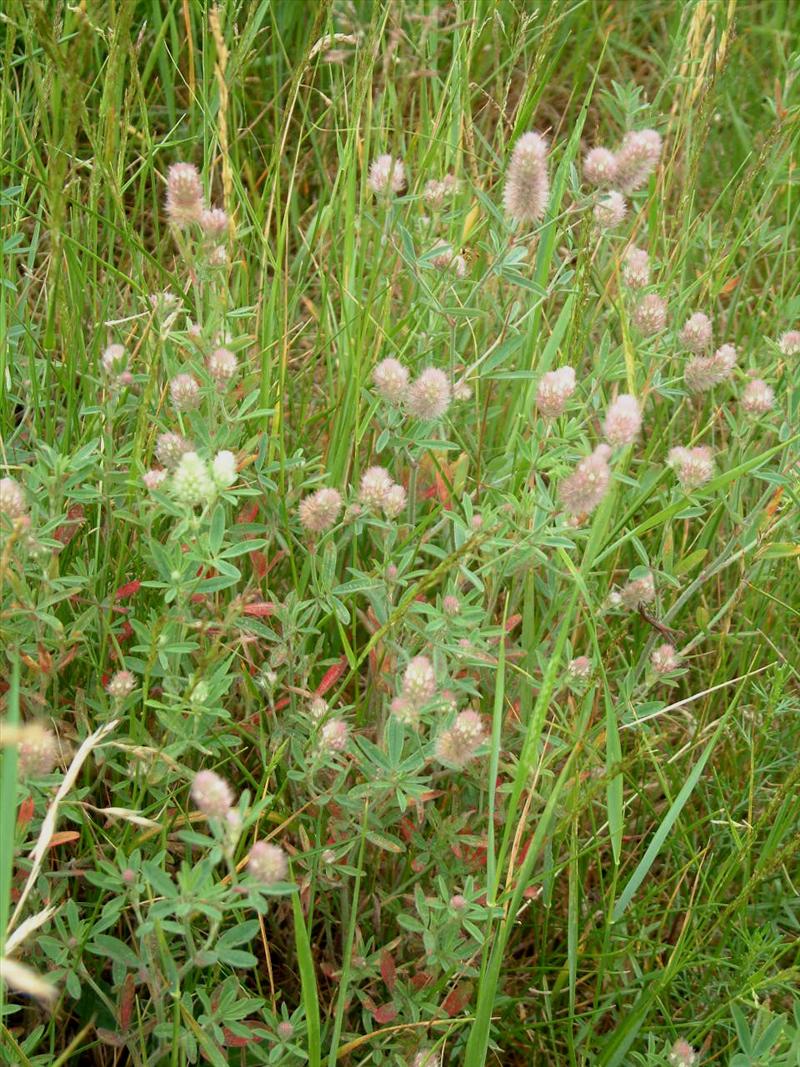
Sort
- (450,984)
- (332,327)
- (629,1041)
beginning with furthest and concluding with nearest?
(332,327), (450,984), (629,1041)

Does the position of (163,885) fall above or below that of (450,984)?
above

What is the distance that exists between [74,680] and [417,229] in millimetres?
1071

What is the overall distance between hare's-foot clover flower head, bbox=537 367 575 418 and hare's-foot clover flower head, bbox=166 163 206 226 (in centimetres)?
58

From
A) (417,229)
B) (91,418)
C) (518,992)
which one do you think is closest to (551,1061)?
(518,992)

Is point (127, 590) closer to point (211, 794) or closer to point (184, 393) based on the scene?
point (184, 393)

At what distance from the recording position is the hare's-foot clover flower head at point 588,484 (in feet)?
5.46

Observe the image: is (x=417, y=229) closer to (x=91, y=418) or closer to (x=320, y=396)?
(x=320, y=396)

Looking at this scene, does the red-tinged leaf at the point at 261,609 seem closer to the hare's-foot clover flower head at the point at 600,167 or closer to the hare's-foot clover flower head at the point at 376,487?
the hare's-foot clover flower head at the point at 376,487

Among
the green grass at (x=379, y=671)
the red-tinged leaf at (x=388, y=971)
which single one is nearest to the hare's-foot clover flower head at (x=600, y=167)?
the green grass at (x=379, y=671)

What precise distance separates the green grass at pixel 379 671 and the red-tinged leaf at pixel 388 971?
49 millimetres

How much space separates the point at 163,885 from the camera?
155cm

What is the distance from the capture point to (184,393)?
6.31ft

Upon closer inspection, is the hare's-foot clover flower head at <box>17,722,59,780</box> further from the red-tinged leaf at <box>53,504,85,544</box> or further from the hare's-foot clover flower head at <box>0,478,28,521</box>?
the red-tinged leaf at <box>53,504,85,544</box>

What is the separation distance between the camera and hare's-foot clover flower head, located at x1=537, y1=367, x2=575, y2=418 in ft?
6.02
